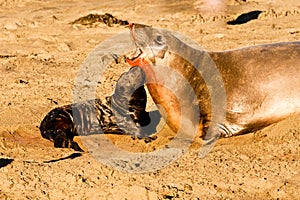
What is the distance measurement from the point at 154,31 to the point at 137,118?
32.7 inches

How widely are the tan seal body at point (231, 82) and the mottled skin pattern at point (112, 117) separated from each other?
0.28 metres

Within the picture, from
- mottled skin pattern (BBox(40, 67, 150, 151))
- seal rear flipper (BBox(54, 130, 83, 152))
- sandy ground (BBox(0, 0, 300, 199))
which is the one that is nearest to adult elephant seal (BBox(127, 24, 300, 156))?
sandy ground (BBox(0, 0, 300, 199))

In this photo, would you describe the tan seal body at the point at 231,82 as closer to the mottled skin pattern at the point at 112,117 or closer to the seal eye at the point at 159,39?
the seal eye at the point at 159,39

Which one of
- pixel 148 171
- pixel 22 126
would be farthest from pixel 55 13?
pixel 148 171

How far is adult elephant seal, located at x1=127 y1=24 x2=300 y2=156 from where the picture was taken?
4.55 metres

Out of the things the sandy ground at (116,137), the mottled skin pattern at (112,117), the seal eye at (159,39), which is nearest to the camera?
the sandy ground at (116,137)

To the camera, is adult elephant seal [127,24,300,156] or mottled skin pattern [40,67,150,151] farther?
mottled skin pattern [40,67,150,151]

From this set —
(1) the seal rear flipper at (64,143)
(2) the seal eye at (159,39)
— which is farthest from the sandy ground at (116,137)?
(2) the seal eye at (159,39)

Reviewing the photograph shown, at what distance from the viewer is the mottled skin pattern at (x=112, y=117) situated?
4824 mm

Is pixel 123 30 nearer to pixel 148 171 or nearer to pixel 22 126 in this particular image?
pixel 22 126

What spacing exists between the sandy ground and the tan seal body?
15 centimetres

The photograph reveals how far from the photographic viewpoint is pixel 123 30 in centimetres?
910

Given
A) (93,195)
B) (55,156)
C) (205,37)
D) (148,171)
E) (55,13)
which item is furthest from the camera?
(55,13)

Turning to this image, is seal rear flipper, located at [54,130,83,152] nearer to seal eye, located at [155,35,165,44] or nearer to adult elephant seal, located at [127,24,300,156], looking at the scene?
adult elephant seal, located at [127,24,300,156]
